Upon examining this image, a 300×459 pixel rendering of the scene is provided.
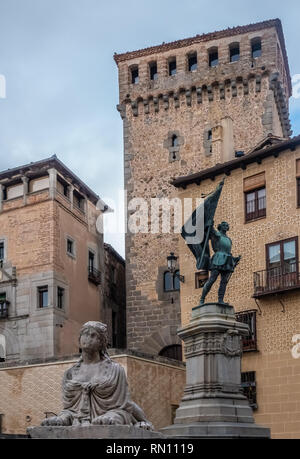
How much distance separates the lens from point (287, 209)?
30.4m

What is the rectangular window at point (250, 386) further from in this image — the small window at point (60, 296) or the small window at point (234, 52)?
the small window at point (234, 52)

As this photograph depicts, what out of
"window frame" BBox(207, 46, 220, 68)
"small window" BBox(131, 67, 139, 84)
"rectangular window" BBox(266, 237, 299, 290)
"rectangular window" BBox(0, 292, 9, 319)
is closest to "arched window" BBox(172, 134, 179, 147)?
"window frame" BBox(207, 46, 220, 68)

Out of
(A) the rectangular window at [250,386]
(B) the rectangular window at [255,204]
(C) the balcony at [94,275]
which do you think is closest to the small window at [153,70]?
(C) the balcony at [94,275]

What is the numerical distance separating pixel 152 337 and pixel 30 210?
8.69 meters

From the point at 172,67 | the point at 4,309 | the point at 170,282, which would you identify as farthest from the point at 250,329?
the point at 172,67

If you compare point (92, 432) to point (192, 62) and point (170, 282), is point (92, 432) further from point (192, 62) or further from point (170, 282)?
point (192, 62)

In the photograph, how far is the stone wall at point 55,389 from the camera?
2922 cm

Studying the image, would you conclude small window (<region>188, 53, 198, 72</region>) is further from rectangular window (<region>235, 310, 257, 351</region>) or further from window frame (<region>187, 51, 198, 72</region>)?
rectangular window (<region>235, 310, 257, 351</region>)

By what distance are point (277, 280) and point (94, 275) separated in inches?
598

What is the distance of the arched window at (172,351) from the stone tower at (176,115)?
8cm

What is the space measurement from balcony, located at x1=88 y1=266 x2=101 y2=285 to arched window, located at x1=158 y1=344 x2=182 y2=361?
19.6 feet

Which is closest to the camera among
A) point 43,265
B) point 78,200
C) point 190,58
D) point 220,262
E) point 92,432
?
point 92,432

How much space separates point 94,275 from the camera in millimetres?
42469

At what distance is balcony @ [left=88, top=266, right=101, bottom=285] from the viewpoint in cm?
4216
